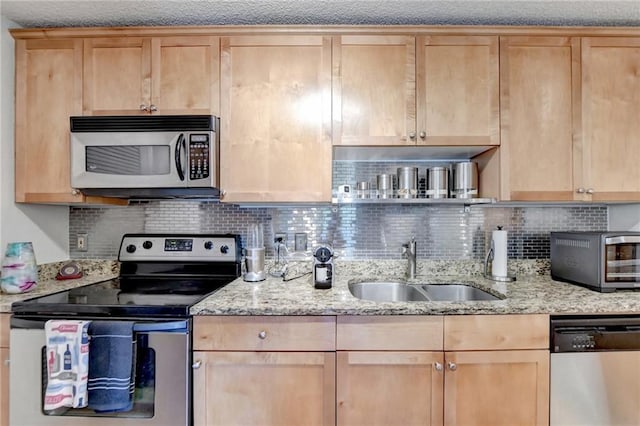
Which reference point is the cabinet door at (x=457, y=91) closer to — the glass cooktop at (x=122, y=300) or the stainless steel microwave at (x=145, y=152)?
the stainless steel microwave at (x=145, y=152)

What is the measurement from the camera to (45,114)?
5.54 feet

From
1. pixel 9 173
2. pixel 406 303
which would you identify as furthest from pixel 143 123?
pixel 406 303

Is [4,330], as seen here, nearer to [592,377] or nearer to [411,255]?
[411,255]

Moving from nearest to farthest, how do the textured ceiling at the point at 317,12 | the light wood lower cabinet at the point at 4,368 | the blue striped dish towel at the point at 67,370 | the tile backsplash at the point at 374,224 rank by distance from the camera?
the blue striped dish towel at the point at 67,370, the light wood lower cabinet at the point at 4,368, the textured ceiling at the point at 317,12, the tile backsplash at the point at 374,224

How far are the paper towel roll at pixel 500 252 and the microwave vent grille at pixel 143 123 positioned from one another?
1724mm

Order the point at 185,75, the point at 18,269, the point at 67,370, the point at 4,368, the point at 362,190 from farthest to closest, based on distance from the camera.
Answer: the point at 362,190, the point at 185,75, the point at 18,269, the point at 4,368, the point at 67,370

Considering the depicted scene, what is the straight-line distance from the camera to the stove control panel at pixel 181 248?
194cm

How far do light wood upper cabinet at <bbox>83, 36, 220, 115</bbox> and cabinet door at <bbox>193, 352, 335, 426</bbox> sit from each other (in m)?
1.27

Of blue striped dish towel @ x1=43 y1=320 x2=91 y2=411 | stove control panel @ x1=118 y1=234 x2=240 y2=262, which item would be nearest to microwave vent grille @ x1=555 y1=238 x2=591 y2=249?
stove control panel @ x1=118 y1=234 x2=240 y2=262

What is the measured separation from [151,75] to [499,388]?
89.6 inches

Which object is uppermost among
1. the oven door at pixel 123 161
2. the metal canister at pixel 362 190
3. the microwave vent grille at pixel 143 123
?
the microwave vent grille at pixel 143 123

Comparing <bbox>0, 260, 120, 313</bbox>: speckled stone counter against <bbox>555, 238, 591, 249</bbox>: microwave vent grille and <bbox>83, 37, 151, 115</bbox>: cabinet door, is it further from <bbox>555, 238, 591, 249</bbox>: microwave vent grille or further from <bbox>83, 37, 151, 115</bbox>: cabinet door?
<bbox>555, 238, 591, 249</bbox>: microwave vent grille

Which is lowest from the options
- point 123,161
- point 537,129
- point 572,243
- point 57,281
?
point 57,281

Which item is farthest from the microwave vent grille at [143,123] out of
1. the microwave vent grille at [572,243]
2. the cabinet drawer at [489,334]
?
the microwave vent grille at [572,243]
